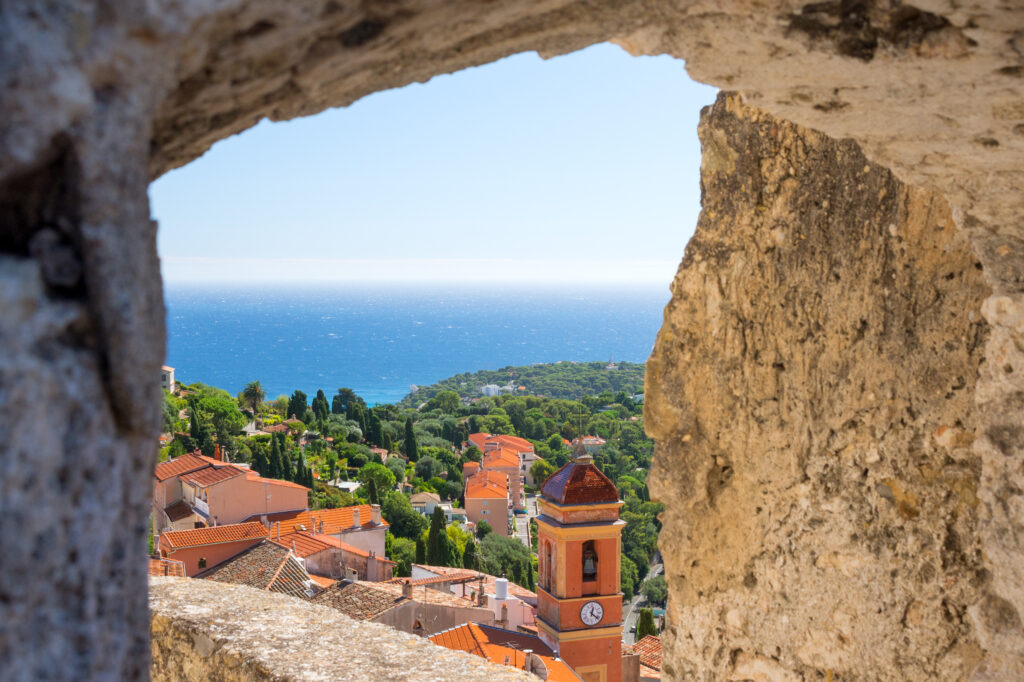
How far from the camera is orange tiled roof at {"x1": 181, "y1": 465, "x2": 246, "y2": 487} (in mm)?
24922

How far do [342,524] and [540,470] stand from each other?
880 inches

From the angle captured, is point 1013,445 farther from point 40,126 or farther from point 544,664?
point 544,664

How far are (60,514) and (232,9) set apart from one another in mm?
614

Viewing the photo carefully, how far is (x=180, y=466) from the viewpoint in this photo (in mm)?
26891

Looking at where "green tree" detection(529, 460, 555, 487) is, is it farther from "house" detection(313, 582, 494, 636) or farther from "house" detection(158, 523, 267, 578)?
"house" detection(313, 582, 494, 636)

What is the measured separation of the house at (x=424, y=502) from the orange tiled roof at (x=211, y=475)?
1069 centimetres

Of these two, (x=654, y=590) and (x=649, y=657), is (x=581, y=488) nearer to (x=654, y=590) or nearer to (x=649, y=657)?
(x=649, y=657)

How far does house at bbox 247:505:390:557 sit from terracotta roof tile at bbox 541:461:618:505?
8918 millimetres

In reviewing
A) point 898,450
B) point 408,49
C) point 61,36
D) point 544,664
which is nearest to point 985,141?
point 898,450

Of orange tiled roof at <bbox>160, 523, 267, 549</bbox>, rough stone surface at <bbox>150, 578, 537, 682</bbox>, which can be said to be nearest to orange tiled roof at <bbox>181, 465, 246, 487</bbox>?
orange tiled roof at <bbox>160, 523, 267, 549</bbox>

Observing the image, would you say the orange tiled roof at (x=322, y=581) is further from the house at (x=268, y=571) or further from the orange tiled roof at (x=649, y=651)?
the orange tiled roof at (x=649, y=651)

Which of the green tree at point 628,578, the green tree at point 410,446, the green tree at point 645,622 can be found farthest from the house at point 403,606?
the green tree at point 410,446

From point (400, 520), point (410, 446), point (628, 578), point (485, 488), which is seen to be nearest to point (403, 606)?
point (400, 520)

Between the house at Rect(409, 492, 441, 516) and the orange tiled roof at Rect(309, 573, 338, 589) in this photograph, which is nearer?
the orange tiled roof at Rect(309, 573, 338, 589)
